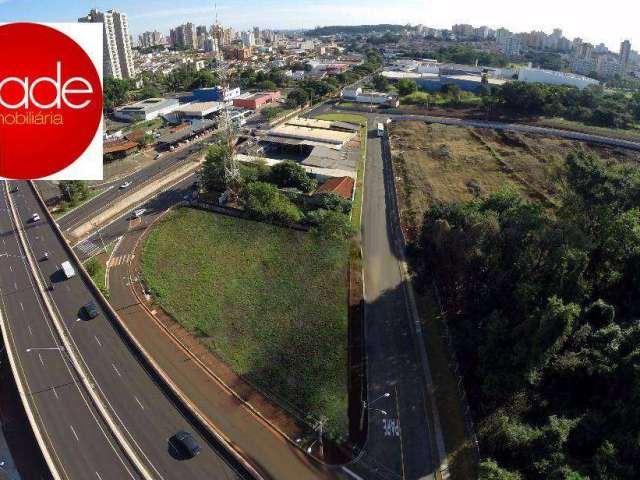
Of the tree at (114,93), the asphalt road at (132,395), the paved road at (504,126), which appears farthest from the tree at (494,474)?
the tree at (114,93)

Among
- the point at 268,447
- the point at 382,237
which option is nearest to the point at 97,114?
the point at 268,447

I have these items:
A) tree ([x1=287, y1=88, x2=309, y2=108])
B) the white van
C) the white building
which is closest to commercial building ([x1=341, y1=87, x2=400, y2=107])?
tree ([x1=287, y1=88, x2=309, y2=108])

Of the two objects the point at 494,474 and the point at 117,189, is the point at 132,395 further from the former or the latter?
the point at 117,189

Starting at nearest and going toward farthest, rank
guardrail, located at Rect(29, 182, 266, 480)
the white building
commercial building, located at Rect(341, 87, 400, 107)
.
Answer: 1. guardrail, located at Rect(29, 182, 266, 480)
2. commercial building, located at Rect(341, 87, 400, 107)
3. the white building

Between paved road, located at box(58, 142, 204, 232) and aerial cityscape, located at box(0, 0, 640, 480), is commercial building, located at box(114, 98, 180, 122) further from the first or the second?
aerial cityscape, located at box(0, 0, 640, 480)

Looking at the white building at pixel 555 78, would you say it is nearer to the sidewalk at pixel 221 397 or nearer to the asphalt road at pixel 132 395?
the sidewalk at pixel 221 397

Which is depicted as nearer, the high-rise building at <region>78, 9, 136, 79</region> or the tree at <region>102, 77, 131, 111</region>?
the tree at <region>102, 77, 131, 111</region>

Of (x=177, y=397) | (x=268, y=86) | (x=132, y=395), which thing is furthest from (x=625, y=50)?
(x=132, y=395)
